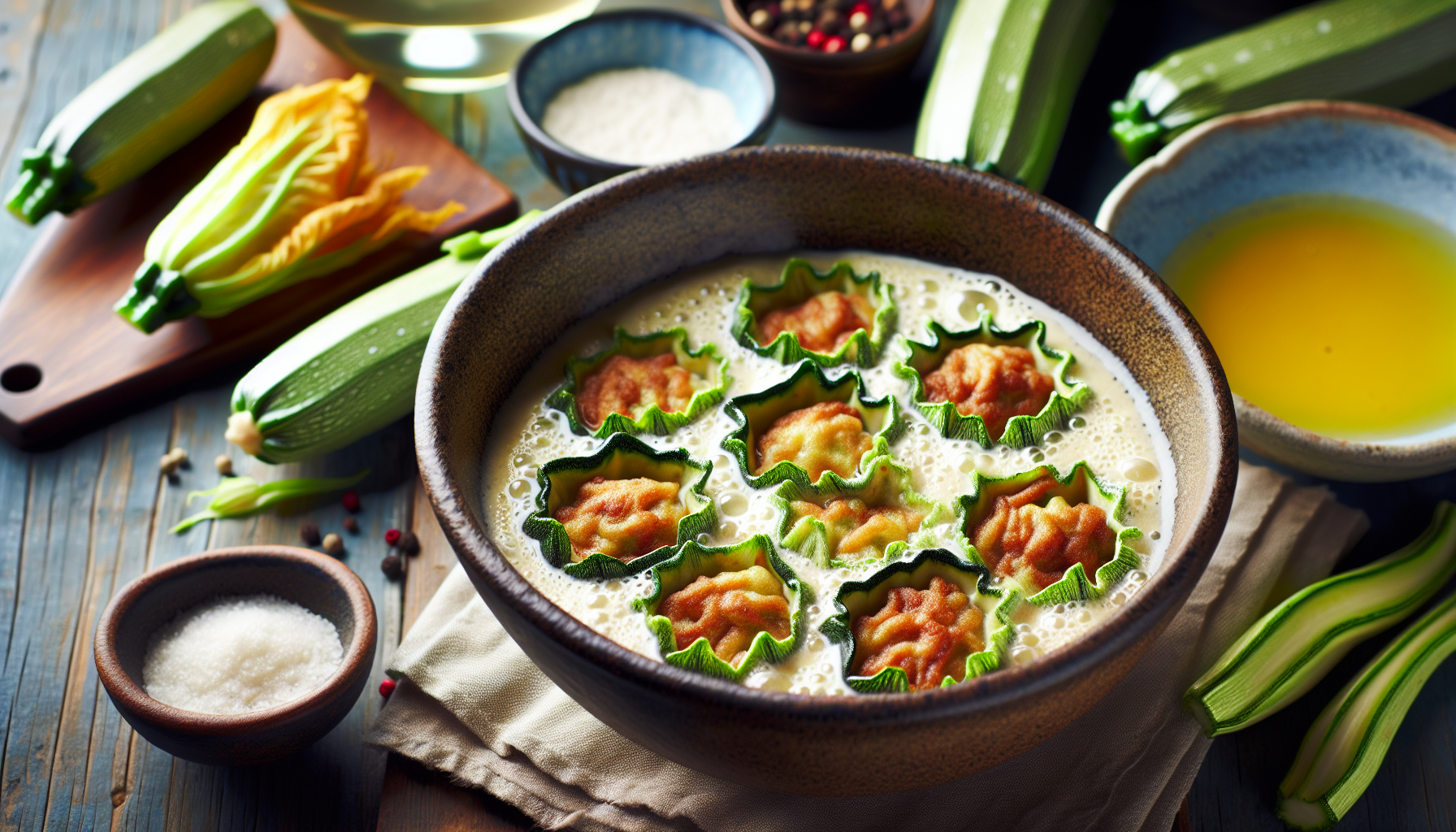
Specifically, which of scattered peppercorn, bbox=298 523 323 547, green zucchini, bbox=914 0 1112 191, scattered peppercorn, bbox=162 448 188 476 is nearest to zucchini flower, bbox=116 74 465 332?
scattered peppercorn, bbox=162 448 188 476

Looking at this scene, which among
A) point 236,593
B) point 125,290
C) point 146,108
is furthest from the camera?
point 146,108

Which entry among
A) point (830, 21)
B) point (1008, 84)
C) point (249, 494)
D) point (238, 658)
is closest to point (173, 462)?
point (249, 494)

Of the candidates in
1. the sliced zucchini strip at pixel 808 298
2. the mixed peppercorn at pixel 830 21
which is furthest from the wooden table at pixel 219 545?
the sliced zucchini strip at pixel 808 298

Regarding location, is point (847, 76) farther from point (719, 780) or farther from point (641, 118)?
point (719, 780)

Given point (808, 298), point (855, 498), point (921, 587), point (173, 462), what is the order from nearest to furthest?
point (921, 587), point (855, 498), point (808, 298), point (173, 462)

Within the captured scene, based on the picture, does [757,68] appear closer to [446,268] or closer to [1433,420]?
[446,268]

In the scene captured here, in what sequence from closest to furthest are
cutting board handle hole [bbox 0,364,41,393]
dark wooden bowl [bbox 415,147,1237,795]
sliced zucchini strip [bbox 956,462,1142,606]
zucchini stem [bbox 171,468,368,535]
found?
dark wooden bowl [bbox 415,147,1237,795]
sliced zucchini strip [bbox 956,462,1142,606]
zucchini stem [bbox 171,468,368,535]
cutting board handle hole [bbox 0,364,41,393]

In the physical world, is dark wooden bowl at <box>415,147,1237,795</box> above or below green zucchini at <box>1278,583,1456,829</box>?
above

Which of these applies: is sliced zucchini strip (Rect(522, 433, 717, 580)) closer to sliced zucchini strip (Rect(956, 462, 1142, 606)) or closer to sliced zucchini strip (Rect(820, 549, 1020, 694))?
sliced zucchini strip (Rect(820, 549, 1020, 694))
